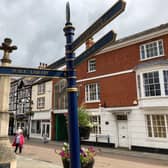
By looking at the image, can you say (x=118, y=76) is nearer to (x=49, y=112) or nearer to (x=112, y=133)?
(x=112, y=133)

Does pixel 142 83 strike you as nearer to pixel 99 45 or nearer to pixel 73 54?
pixel 73 54

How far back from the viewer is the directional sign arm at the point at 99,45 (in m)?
2.34

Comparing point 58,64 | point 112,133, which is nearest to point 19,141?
point 112,133

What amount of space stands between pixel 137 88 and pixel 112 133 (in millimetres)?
4892

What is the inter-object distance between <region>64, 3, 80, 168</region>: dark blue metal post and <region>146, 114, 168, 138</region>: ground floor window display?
564 inches

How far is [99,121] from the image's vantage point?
20.2 metres

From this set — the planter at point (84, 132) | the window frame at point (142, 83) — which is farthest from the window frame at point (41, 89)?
the planter at point (84, 132)

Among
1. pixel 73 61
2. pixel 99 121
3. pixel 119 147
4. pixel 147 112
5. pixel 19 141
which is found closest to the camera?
pixel 73 61

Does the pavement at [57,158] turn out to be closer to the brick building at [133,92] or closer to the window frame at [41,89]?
the brick building at [133,92]

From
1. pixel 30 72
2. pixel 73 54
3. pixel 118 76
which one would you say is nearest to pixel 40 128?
pixel 118 76

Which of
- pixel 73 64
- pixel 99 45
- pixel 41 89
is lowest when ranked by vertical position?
pixel 73 64

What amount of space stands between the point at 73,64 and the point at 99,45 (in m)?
0.54

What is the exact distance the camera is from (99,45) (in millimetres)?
2562

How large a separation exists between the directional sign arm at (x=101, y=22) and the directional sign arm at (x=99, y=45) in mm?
142
